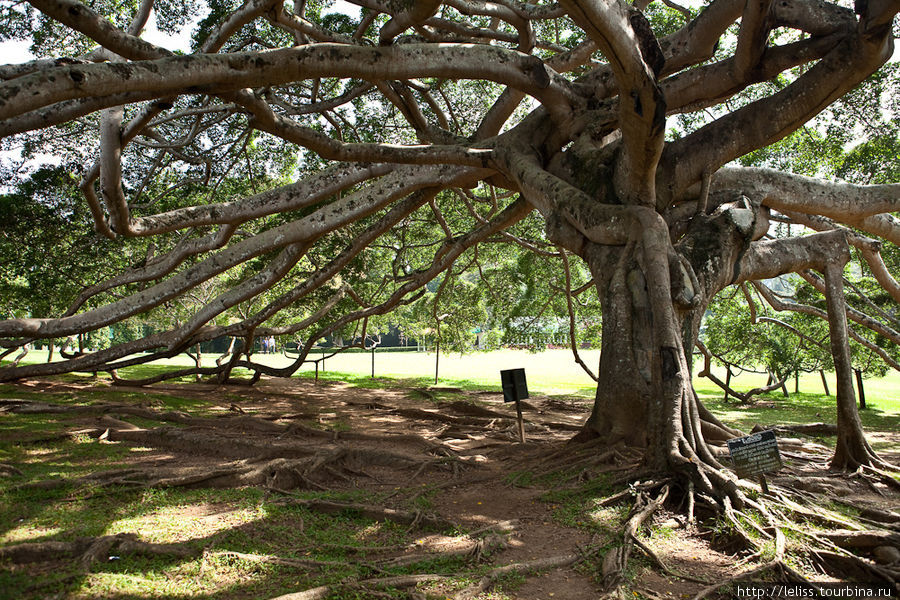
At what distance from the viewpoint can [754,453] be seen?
3.92 m

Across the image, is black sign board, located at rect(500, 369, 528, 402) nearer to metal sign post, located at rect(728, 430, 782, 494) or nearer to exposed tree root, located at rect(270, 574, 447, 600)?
metal sign post, located at rect(728, 430, 782, 494)

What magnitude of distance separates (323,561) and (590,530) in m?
1.84

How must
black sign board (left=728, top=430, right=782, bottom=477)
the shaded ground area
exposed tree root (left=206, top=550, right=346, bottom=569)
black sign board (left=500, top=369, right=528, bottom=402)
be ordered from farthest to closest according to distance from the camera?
black sign board (left=500, top=369, right=528, bottom=402) → black sign board (left=728, top=430, right=782, bottom=477) → exposed tree root (left=206, top=550, right=346, bottom=569) → the shaded ground area

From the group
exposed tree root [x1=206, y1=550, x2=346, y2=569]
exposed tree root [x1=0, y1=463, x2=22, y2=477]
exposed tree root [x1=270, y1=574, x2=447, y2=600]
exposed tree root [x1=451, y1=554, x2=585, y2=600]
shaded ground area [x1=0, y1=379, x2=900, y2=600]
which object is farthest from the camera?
exposed tree root [x1=0, y1=463, x2=22, y2=477]

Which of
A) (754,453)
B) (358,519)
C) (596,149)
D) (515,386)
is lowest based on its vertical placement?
(358,519)

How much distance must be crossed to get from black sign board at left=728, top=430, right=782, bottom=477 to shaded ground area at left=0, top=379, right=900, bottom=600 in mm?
401

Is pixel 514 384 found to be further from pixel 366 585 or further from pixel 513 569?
pixel 366 585

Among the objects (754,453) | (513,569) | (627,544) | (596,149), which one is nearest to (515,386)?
(596,149)

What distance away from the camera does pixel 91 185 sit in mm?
6766

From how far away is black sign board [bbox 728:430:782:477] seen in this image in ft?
12.8

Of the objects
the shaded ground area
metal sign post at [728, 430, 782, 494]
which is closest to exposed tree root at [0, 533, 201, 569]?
the shaded ground area

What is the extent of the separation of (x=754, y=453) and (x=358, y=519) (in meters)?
2.89

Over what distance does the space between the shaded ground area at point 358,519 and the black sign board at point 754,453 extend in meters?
0.40

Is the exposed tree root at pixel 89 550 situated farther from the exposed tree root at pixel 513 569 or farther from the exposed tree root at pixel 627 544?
the exposed tree root at pixel 627 544
